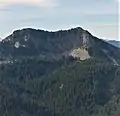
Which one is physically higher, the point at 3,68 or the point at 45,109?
the point at 3,68

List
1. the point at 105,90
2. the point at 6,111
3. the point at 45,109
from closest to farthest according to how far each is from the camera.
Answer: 1. the point at 6,111
2. the point at 45,109
3. the point at 105,90

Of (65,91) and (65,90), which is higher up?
(65,90)

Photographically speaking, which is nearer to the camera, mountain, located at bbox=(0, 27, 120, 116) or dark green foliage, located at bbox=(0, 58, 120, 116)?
mountain, located at bbox=(0, 27, 120, 116)

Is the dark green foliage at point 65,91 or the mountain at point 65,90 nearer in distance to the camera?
the mountain at point 65,90

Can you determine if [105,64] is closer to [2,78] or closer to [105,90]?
[105,90]

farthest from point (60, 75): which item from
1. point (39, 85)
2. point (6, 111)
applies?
point (6, 111)

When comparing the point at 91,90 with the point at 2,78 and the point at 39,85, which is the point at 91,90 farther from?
the point at 2,78

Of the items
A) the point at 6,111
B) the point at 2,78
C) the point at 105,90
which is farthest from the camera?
the point at 2,78

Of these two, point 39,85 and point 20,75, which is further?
point 20,75

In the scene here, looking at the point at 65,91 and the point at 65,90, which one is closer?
the point at 65,91
